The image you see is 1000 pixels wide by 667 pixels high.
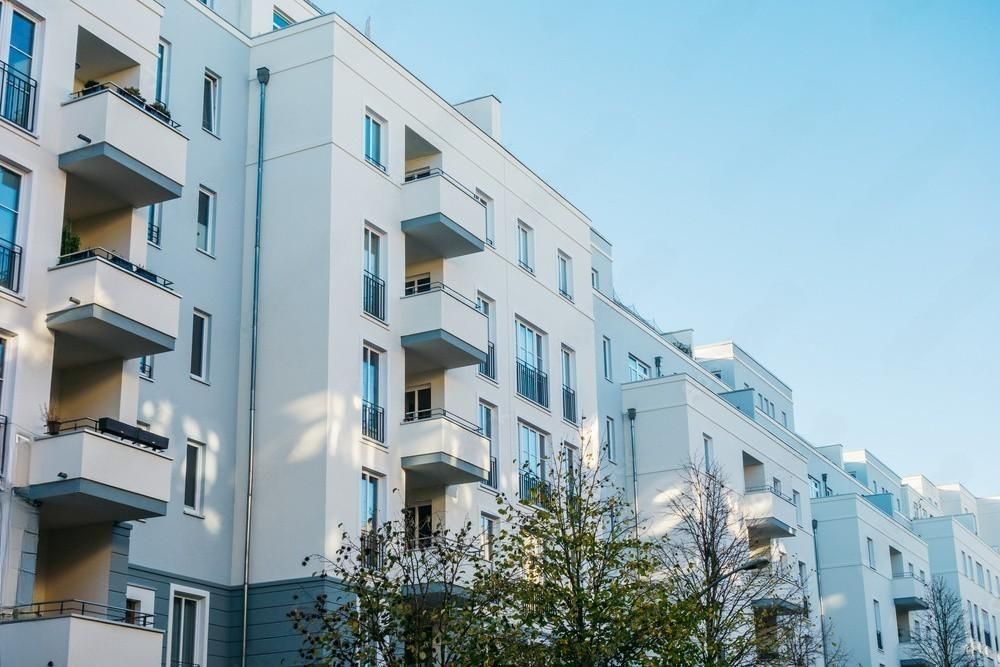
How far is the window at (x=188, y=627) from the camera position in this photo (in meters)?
28.6

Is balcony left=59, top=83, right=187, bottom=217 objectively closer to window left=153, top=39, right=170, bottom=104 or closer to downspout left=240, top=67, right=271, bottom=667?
window left=153, top=39, right=170, bottom=104

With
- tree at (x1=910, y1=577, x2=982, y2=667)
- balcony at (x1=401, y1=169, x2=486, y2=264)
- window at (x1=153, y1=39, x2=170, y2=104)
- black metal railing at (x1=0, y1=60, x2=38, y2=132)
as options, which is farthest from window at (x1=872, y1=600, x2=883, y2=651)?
black metal railing at (x1=0, y1=60, x2=38, y2=132)

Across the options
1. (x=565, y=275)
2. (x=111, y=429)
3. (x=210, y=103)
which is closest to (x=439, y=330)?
(x=210, y=103)

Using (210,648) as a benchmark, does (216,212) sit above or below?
above

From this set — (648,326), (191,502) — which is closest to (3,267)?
(191,502)

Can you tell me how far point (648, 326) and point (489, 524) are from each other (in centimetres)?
1969

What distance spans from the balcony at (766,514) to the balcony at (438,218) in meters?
19.0

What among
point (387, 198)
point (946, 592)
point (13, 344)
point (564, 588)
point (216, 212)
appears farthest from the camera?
point (946, 592)

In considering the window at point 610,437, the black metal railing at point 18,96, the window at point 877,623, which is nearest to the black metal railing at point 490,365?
the window at point 610,437

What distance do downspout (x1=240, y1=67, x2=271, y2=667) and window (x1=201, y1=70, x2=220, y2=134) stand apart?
112cm

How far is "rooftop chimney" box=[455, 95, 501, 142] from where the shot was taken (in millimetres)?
41812

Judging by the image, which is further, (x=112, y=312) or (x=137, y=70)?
(x=137, y=70)

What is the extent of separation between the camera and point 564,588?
86.4ft

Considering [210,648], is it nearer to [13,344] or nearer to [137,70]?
[13,344]
